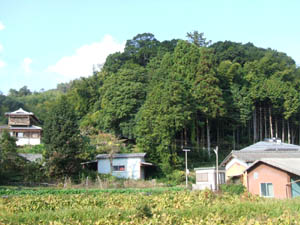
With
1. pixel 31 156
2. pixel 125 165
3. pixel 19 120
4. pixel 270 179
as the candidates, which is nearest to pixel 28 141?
pixel 19 120

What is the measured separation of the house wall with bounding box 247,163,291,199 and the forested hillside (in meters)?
10.3

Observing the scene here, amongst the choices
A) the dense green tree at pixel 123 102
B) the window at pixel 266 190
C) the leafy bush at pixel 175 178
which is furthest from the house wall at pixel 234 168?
the dense green tree at pixel 123 102

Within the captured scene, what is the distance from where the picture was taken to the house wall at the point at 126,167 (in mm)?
29828

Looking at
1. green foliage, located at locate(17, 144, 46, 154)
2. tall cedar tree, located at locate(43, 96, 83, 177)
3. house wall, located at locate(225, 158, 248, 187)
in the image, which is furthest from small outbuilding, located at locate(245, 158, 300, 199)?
green foliage, located at locate(17, 144, 46, 154)

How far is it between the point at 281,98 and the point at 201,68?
33.9 feet

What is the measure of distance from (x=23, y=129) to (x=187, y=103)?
742 inches

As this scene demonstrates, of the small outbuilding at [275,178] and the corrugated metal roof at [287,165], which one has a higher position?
the corrugated metal roof at [287,165]

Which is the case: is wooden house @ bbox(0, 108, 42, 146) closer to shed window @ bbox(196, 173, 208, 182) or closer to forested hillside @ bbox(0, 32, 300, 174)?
forested hillside @ bbox(0, 32, 300, 174)

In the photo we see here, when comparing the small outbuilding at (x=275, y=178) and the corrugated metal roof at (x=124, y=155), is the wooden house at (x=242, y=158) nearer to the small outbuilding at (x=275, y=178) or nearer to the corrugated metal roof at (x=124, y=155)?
the small outbuilding at (x=275, y=178)

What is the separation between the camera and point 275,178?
18.7 m

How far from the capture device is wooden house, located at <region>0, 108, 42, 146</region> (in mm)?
38469

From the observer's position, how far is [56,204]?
14.6m

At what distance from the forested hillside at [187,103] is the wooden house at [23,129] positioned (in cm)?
246

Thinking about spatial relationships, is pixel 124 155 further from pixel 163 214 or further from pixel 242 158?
pixel 163 214
